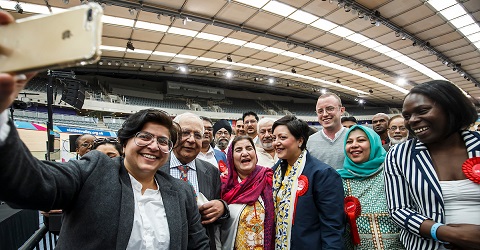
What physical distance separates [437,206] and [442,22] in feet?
28.8

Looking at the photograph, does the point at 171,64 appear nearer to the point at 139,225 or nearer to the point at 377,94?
the point at 139,225

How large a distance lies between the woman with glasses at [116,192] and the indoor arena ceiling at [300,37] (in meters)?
6.48

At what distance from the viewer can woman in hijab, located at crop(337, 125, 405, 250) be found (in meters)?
1.65

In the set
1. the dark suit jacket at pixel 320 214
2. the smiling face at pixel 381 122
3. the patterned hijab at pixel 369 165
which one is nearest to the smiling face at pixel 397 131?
the smiling face at pixel 381 122

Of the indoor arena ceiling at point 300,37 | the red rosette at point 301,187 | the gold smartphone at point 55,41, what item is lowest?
the red rosette at point 301,187

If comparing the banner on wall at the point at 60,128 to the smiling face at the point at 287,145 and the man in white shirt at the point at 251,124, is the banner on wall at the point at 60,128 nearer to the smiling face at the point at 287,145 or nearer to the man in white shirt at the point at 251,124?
the man in white shirt at the point at 251,124

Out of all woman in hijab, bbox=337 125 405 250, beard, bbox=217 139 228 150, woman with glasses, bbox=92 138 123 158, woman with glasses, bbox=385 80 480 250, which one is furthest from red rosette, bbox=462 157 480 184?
beard, bbox=217 139 228 150

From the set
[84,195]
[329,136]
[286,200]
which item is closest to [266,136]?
[329,136]

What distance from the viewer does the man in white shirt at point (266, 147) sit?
10.0 ft

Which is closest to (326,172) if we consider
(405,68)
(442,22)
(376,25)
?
(376,25)

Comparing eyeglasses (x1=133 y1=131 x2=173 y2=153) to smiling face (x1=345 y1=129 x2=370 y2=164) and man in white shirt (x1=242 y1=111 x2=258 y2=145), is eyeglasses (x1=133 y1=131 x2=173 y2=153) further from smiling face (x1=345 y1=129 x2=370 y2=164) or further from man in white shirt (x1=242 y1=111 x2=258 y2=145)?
man in white shirt (x1=242 y1=111 x2=258 y2=145)

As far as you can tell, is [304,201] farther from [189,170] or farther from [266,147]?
[266,147]

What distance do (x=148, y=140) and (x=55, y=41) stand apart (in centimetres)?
89

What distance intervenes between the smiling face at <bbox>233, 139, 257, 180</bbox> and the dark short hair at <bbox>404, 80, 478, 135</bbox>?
1223mm
